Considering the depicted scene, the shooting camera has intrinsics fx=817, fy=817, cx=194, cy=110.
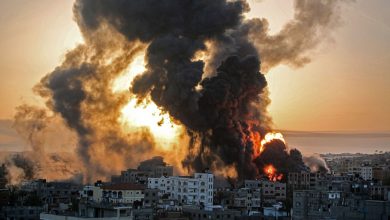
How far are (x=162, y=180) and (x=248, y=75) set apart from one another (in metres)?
21.2

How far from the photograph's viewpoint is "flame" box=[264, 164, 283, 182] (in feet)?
303

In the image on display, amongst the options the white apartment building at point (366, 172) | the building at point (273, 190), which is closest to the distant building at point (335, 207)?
the building at point (273, 190)

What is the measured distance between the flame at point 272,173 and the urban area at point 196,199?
2.54 ft

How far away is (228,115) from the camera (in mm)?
92312

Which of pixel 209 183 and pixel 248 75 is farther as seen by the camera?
pixel 248 75

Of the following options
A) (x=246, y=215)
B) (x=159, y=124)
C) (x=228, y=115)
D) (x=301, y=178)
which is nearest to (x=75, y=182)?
(x=159, y=124)

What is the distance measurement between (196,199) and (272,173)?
21.4m

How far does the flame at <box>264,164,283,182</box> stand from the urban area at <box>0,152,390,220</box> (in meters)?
0.78

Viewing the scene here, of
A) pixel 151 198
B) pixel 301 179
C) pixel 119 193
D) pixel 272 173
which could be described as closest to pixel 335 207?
pixel 151 198

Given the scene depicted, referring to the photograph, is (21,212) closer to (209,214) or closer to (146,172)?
(209,214)

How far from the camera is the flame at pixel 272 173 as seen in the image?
3637 inches

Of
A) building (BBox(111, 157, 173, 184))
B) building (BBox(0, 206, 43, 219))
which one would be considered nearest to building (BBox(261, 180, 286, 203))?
building (BBox(111, 157, 173, 184))

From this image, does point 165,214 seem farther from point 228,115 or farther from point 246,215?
point 228,115

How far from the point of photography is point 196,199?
7362 cm
